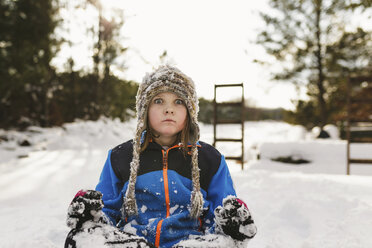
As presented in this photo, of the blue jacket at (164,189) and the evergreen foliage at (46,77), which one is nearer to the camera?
the blue jacket at (164,189)

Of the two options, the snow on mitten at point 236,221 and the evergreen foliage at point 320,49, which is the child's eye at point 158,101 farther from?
the evergreen foliage at point 320,49

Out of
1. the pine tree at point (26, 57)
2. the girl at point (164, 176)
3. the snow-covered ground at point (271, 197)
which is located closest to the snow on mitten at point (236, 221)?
the girl at point (164, 176)

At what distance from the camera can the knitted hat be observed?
5.29 ft

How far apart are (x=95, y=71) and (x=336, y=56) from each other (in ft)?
38.0

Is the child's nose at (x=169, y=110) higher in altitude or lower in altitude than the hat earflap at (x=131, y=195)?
higher

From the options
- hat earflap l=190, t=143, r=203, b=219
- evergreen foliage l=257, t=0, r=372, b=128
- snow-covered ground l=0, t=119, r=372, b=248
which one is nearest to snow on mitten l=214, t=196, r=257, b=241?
hat earflap l=190, t=143, r=203, b=219

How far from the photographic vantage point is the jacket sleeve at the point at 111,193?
67.2 inches

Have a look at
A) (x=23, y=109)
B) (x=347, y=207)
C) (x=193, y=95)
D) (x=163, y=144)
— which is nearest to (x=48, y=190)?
(x=163, y=144)

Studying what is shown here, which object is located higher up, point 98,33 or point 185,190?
point 98,33

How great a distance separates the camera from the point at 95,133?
10703 mm

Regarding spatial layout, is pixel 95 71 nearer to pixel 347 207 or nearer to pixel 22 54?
pixel 22 54

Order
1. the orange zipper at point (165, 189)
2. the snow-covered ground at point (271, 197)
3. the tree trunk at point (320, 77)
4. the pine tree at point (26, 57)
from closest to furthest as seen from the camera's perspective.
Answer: the orange zipper at point (165, 189), the snow-covered ground at point (271, 197), the pine tree at point (26, 57), the tree trunk at point (320, 77)

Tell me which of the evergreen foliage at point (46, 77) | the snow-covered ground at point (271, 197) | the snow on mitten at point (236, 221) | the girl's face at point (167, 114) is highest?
the evergreen foliage at point (46, 77)

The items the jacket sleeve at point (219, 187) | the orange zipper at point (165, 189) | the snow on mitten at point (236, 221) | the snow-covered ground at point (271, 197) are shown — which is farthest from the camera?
the snow-covered ground at point (271, 197)
